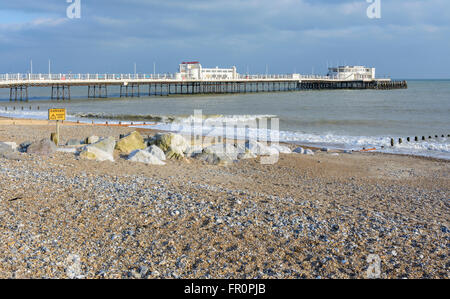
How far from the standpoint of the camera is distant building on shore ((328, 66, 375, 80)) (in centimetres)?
7688

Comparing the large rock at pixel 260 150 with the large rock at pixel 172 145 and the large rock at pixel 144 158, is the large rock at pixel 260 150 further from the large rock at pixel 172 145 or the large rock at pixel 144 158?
the large rock at pixel 144 158

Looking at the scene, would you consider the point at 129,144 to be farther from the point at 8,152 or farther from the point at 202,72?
the point at 202,72

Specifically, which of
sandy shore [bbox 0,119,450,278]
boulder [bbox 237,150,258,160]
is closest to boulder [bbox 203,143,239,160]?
boulder [bbox 237,150,258,160]

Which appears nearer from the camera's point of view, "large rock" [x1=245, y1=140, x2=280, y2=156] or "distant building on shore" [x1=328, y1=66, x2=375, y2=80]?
"large rock" [x1=245, y1=140, x2=280, y2=156]

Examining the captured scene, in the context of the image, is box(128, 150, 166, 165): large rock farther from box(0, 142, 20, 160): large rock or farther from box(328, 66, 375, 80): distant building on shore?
box(328, 66, 375, 80): distant building on shore

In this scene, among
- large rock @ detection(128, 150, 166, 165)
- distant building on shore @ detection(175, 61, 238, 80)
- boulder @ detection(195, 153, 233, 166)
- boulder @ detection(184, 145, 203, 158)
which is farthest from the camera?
distant building on shore @ detection(175, 61, 238, 80)

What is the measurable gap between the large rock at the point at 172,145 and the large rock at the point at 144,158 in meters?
0.80

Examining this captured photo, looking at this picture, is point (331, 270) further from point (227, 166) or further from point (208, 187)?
point (227, 166)

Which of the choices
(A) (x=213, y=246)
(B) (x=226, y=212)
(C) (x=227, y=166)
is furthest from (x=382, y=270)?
(C) (x=227, y=166)

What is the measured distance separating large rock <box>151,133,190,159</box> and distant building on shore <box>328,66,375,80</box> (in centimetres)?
6944

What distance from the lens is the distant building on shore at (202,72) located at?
55.8m

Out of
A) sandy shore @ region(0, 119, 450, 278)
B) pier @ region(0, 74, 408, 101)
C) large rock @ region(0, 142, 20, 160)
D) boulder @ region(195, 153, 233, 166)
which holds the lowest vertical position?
sandy shore @ region(0, 119, 450, 278)

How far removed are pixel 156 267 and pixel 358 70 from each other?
81.2m

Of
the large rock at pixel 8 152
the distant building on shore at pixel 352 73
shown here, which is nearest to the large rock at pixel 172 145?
the large rock at pixel 8 152
